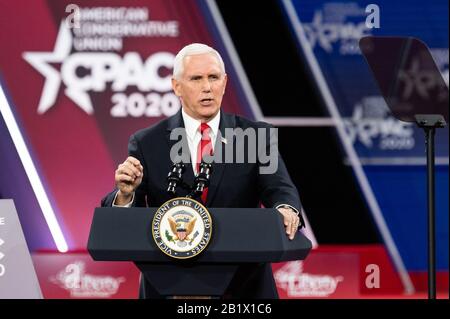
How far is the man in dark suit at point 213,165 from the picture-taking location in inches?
115

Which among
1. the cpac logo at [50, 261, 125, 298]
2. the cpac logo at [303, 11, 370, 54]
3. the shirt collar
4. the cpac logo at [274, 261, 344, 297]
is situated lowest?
the cpac logo at [274, 261, 344, 297]

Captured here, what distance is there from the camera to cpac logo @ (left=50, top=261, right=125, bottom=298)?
16.3 ft

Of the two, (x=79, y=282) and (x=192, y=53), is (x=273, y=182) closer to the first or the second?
(x=192, y=53)

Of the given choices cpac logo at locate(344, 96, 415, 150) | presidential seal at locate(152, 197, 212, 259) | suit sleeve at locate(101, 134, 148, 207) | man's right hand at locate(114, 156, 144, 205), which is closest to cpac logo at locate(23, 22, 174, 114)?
cpac logo at locate(344, 96, 415, 150)

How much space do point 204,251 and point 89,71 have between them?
8.64ft

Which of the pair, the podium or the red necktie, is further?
the red necktie

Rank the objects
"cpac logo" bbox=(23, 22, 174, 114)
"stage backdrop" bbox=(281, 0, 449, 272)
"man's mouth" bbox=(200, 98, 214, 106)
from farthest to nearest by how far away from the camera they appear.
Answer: "stage backdrop" bbox=(281, 0, 449, 272)
"cpac logo" bbox=(23, 22, 174, 114)
"man's mouth" bbox=(200, 98, 214, 106)

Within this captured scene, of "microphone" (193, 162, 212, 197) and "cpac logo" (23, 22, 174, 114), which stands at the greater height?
"cpac logo" (23, 22, 174, 114)

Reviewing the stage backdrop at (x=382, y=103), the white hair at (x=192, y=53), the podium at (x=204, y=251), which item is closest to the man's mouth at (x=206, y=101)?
the white hair at (x=192, y=53)

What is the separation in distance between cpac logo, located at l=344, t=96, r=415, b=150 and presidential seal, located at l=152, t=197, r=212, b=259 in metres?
2.67

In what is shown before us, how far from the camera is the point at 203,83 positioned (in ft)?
9.59

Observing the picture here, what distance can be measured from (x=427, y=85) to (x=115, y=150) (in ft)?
6.05

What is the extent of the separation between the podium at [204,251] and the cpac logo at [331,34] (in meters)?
2.62

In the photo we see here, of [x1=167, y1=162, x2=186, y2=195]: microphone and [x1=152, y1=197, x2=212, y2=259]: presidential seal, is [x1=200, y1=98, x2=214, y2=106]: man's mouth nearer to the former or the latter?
[x1=167, y1=162, x2=186, y2=195]: microphone
